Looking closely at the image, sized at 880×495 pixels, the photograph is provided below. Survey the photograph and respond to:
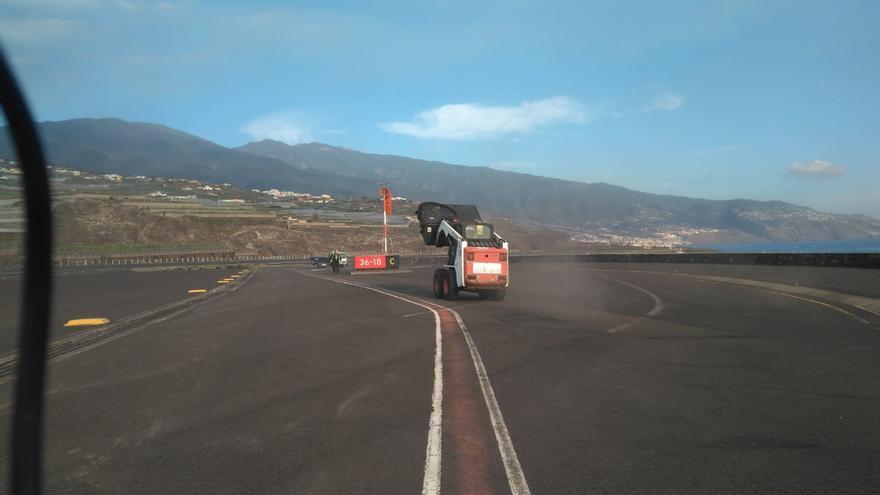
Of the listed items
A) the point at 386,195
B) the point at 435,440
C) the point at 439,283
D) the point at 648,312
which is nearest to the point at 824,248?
the point at 386,195

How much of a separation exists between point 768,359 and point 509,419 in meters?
5.58

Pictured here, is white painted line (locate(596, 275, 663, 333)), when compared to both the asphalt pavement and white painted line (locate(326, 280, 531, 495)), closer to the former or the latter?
the asphalt pavement

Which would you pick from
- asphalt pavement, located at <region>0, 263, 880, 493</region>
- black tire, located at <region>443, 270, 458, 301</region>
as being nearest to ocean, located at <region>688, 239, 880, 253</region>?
black tire, located at <region>443, 270, 458, 301</region>

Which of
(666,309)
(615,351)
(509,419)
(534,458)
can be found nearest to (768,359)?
(615,351)

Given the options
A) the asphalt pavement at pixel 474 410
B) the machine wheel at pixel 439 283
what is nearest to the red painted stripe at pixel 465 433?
the asphalt pavement at pixel 474 410

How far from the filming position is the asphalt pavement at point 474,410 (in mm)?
4871

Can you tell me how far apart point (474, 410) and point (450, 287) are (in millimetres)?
15992

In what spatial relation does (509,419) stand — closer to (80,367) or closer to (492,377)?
(492,377)

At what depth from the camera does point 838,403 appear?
23.2 feet

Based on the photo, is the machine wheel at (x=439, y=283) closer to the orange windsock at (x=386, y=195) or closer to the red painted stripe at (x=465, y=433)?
the red painted stripe at (x=465, y=433)

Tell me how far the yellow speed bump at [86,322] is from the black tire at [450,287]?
36.2 ft

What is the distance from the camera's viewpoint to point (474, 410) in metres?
6.86

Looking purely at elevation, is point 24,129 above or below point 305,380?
above

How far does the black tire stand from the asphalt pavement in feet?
27.2
